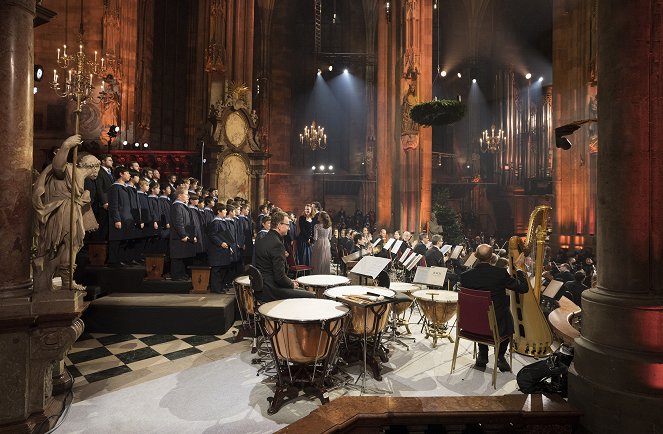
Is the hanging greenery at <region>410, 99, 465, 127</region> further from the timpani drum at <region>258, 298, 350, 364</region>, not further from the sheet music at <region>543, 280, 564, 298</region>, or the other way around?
the timpani drum at <region>258, 298, 350, 364</region>

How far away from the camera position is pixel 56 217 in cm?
344

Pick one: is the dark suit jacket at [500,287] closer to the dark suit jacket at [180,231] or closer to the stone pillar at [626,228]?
the stone pillar at [626,228]

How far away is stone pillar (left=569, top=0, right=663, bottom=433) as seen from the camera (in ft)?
A: 8.52

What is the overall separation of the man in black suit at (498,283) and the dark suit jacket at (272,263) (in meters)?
2.02

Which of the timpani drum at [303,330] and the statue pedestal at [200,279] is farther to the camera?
the statue pedestal at [200,279]

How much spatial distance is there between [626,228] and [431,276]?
300 cm

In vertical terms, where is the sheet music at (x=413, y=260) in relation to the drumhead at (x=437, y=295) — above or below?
above

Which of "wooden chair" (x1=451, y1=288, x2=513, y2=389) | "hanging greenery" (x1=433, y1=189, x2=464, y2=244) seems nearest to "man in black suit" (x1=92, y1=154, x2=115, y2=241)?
"wooden chair" (x1=451, y1=288, x2=513, y2=389)

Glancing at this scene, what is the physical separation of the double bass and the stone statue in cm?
425

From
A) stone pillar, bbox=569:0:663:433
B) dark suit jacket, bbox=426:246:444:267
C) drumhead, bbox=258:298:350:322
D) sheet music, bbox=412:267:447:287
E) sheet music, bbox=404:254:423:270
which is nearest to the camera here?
stone pillar, bbox=569:0:663:433

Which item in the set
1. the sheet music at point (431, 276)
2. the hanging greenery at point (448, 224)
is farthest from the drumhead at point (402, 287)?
the hanging greenery at point (448, 224)

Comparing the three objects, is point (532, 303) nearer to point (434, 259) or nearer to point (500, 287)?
point (500, 287)

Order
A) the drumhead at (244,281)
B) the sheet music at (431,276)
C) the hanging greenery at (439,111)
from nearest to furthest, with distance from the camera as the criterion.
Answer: the drumhead at (244,281) → the sheet music at (431,276) → the hanging greenery at (439,111)

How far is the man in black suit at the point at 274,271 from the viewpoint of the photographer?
4641 millimetres
